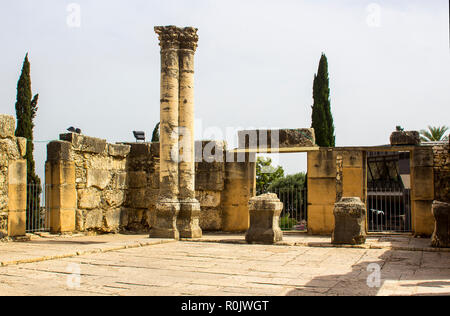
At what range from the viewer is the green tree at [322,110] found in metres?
27.0

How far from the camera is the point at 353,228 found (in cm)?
1109

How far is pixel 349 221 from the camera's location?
1112cm

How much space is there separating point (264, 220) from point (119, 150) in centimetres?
588

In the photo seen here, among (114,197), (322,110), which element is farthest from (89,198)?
(322,110)

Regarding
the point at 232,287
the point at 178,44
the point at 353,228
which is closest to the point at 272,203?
the point at 353,228

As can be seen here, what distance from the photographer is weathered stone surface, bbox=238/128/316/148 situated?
49.3ft

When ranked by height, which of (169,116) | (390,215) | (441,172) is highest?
(169,116)

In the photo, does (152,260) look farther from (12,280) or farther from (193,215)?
(193,215)

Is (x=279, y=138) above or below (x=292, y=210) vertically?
above

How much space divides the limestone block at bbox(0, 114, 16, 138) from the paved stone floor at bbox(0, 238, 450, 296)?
4113 mm

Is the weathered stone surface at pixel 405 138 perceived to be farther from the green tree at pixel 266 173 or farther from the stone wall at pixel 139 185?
the green tree at pixel 266 173

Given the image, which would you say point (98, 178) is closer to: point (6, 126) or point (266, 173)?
point (6, 126)

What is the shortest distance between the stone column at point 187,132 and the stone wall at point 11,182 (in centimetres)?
362

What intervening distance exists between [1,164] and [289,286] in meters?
7.98
